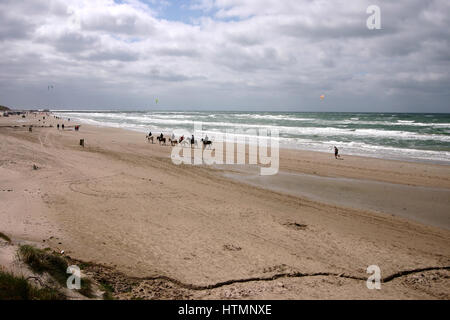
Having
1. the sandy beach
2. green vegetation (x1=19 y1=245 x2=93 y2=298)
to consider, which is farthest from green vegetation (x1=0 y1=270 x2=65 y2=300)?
the sandy beach

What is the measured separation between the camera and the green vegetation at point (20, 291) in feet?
11.4

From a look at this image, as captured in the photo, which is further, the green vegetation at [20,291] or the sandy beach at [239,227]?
the sandy beach at [239,227]

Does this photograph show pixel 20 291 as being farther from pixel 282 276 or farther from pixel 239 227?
pixel 239 227

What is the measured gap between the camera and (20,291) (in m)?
3.61

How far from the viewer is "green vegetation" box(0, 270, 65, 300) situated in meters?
3.48

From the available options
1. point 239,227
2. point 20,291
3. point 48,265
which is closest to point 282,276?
point 239,227

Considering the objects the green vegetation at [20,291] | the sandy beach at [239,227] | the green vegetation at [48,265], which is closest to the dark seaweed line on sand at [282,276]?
the sandy beach at [239,227]

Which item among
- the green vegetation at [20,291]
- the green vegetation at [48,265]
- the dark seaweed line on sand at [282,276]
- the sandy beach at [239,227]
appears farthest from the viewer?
the sandy beach at [239,227]

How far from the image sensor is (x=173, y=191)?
11.5 metres

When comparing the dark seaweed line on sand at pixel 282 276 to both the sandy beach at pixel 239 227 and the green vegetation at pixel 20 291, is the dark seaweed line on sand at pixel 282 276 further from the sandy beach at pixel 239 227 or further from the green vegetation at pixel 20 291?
the green vegetation at pixel 20 291

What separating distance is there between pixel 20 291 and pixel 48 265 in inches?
41.2

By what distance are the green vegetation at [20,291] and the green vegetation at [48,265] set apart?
52cm

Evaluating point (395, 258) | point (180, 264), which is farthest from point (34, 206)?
point (395, 258)

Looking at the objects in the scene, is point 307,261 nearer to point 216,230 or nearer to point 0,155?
point 216,230
